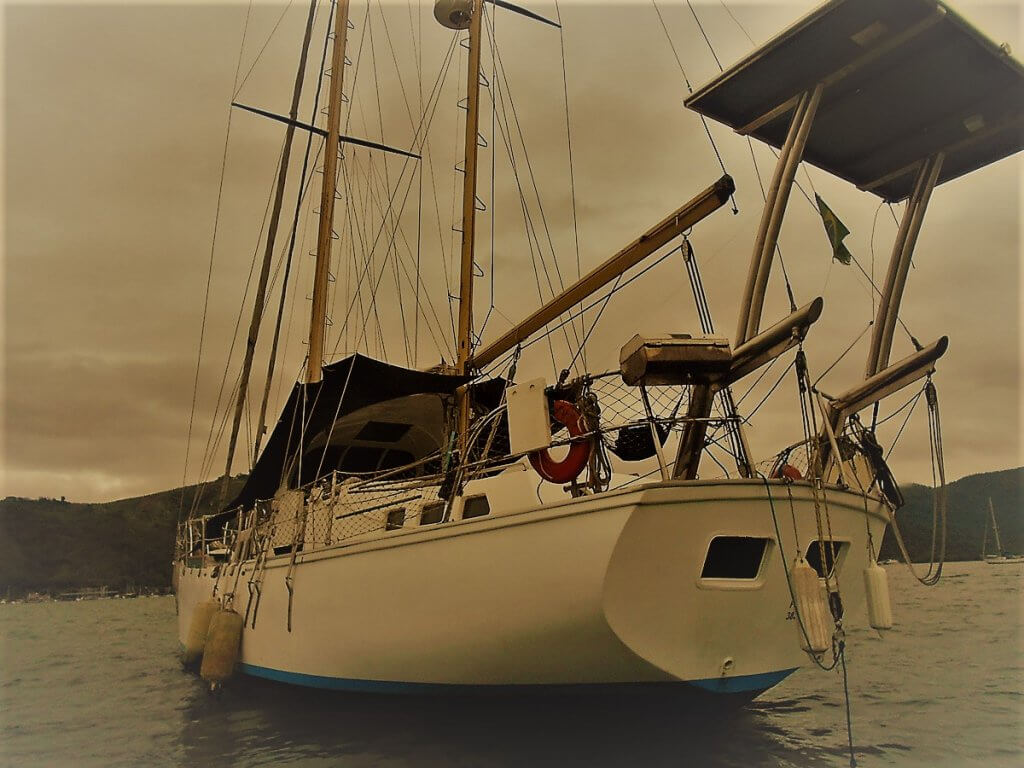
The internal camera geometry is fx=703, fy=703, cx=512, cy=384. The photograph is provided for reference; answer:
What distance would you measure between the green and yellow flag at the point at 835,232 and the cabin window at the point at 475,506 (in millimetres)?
6138

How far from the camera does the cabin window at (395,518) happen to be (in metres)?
11.0

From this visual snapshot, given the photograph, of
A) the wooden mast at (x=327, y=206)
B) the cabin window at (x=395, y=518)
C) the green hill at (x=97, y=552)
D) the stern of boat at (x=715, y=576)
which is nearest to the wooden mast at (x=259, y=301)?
the wooden mast at (x=327, y=206)

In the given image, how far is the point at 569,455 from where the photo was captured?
324 inches

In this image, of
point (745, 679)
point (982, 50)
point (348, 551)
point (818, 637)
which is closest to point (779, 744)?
point (745, 679)

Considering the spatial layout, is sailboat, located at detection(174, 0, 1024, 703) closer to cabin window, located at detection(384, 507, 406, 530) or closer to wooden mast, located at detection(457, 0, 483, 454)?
cabin window, located at detection(384, 507, 406, 530)

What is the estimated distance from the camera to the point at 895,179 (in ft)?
40.5

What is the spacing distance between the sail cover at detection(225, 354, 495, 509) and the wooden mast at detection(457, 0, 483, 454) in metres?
2.38

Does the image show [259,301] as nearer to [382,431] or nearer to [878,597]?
[382,431]

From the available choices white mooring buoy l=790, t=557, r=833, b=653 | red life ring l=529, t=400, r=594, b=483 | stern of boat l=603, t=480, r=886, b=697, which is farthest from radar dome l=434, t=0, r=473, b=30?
white mooring buoy l=790, t=557, r=833, b=653

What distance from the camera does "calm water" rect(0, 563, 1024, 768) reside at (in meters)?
8.01

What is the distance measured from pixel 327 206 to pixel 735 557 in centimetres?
1462

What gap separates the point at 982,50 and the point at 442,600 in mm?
9893

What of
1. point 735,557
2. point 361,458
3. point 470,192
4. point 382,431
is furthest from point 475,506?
point 470,192

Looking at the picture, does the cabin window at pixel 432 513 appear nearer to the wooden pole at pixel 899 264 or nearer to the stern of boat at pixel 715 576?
the stern of boat at pixel 715 576
